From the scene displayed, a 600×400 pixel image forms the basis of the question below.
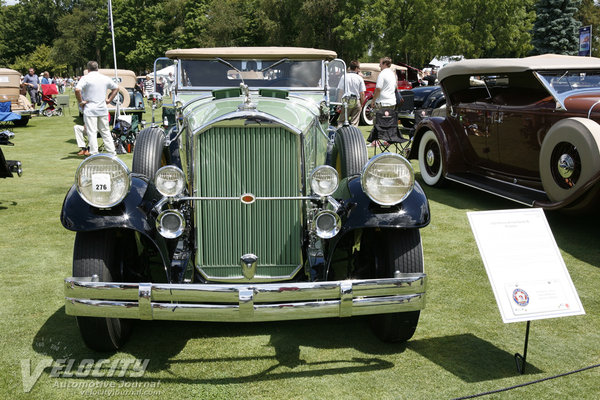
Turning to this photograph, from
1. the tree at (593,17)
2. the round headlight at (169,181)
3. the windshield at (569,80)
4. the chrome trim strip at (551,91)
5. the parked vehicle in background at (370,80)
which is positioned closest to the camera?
the round headlight at (169,181)

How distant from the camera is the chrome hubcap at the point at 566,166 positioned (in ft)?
16.0

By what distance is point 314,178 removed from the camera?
2982 mm

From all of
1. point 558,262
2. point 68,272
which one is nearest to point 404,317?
point 558,262

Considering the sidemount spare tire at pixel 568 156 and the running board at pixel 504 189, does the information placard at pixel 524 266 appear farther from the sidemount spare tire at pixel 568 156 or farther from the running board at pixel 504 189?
the running board at pixel 504 189

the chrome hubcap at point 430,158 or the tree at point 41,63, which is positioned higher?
the tree at point 41,63

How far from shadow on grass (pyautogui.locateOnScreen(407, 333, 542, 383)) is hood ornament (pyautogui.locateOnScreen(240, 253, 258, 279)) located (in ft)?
3.55

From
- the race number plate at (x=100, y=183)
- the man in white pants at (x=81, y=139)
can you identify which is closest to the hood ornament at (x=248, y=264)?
the race number plate at (x=100, y=183)

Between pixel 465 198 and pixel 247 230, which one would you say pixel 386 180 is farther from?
pixel 465 198

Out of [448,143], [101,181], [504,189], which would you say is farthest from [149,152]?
[448,143]

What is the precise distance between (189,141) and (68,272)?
1.95m

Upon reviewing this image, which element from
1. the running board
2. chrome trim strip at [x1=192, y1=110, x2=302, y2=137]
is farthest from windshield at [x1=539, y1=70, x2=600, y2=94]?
chrome trim strip at [x1=192, y1=110, x2=302, y2=137]

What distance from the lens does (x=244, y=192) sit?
2994mm

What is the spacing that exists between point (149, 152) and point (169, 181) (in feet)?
6.47

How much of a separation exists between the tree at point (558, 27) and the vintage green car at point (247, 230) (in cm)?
3225
